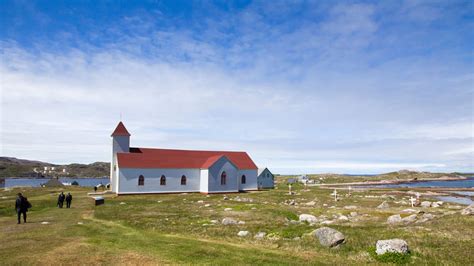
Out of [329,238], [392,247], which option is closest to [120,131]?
[329,238]

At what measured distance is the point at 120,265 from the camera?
45.6 ft

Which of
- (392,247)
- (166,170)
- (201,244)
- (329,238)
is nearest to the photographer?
(392,247)

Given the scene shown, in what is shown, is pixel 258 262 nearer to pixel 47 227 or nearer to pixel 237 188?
pixel 47 227

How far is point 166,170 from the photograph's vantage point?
6059 cm

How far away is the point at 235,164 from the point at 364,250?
178 ft

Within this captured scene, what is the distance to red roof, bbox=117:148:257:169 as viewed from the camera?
191 ft

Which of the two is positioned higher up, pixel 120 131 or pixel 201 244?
pixel 120 131

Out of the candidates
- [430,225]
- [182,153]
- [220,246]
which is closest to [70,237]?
[220,246]

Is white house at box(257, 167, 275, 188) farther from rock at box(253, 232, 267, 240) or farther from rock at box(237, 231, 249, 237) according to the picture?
rock at box(253, 232, 267, 240)

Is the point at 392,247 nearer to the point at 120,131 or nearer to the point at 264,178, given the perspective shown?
the point at 120,131

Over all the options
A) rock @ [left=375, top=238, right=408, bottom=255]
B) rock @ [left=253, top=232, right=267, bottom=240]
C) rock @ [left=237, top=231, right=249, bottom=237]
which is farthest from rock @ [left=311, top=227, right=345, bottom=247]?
rock @ [left=237, top=231, right=249, bottom=237]

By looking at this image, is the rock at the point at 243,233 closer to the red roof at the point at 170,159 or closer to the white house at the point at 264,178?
the red roof at the point at 170,159

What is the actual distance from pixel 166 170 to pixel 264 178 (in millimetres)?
26695

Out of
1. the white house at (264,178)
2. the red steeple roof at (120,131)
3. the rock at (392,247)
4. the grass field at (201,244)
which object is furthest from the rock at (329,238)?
the white house at (264,178)
